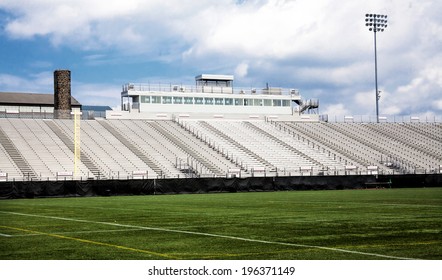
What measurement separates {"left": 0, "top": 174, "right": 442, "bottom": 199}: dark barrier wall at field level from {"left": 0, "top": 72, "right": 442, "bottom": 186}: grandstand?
4.99 meters

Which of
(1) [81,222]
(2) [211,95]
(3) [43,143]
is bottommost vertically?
(1) [81,222]

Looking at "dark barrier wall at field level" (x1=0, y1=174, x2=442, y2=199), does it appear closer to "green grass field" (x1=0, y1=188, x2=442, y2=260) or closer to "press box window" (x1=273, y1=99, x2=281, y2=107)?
"green grass field" (x1=0, y1=188, x2=442, y2=260)

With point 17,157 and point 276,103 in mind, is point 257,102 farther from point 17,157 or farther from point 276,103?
point 17,157

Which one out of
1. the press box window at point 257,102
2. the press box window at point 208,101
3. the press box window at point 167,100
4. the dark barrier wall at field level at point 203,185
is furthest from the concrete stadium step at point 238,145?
the press box window at point 257,102

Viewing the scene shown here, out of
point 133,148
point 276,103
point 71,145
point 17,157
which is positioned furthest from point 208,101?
point 17,157

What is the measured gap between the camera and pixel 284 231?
13148mm

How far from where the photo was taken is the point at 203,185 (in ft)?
129

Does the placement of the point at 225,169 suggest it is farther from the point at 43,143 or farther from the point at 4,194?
the point at 4,194

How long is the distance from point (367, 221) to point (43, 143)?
117 feet

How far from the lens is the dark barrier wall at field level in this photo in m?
35.1

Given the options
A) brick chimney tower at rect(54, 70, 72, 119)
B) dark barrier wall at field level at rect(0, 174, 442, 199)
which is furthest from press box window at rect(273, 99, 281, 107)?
dark barrier wall at field level at rect(0, 174, 442, 199)

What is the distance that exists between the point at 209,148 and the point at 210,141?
5.86 ft

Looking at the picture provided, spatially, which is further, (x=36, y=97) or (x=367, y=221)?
(x=36, y=97)
